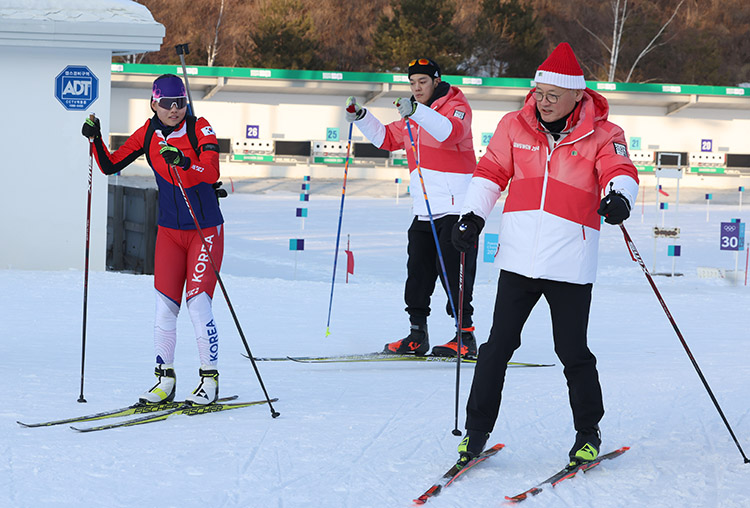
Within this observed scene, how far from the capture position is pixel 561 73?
3.35m

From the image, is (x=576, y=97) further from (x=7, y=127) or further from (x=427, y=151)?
(x=7, y=127)

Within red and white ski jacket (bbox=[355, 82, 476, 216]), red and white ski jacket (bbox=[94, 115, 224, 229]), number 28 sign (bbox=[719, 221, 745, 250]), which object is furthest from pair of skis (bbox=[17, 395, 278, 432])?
number 28 sign (bbox=[719, 221, 745, 250])

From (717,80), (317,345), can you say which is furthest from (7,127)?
(717,80)

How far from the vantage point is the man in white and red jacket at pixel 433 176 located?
5.54 m

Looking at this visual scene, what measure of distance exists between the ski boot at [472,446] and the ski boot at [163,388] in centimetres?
151

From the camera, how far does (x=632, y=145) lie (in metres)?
32.5

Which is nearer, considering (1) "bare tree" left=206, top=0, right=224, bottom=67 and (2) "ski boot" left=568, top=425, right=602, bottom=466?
(2) "ski boot" left=568, top=425, right=602, bottom=466

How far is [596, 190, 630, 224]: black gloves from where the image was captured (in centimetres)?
308

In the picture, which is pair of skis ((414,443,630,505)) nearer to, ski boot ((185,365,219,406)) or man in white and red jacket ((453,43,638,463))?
man in white and red jacket ((453,43,638,463))

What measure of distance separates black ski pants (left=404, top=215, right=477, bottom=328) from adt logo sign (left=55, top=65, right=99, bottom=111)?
17.5 ft

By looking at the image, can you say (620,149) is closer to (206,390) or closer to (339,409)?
(339,409)

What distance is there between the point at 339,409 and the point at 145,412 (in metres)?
0.88

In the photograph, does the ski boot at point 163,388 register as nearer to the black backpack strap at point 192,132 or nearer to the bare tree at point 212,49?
the black backpack strap at point 192,132

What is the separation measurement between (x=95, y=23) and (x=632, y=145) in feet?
83.9
